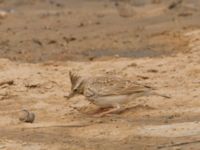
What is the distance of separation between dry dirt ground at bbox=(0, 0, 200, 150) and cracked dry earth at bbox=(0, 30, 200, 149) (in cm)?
1

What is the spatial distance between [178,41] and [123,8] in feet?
15.8

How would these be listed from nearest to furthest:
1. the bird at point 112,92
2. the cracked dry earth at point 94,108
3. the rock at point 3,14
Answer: the cracked dry earth at point 94,108 → the bird at point 112,92 → the rock at point 3,14

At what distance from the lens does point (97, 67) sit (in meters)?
13.7

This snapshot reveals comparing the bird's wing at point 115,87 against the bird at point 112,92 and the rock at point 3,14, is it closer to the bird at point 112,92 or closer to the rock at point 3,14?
the bird at point 112,92

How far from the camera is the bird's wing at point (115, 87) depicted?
33.6ft

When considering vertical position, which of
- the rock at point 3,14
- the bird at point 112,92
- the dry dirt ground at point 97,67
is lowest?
the rock at point 3,14

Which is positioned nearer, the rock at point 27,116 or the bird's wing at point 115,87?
the rock at point 27,116

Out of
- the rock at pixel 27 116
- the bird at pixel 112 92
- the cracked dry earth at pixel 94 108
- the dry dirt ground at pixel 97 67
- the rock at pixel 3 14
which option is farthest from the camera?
the rock at pixel 3 14

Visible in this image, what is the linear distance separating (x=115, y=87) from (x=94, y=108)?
0.67m

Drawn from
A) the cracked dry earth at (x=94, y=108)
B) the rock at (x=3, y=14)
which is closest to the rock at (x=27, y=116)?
the cracked dry earth at (x=94, y=108)

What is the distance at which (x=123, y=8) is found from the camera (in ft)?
66.7

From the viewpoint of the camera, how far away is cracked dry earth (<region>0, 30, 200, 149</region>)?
29.4 ft

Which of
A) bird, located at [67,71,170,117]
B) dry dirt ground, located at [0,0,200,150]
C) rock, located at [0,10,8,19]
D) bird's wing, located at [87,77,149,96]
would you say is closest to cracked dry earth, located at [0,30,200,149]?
dry dirt ground, located at [0,0,200,150]

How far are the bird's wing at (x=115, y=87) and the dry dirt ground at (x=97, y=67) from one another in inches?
10.6
